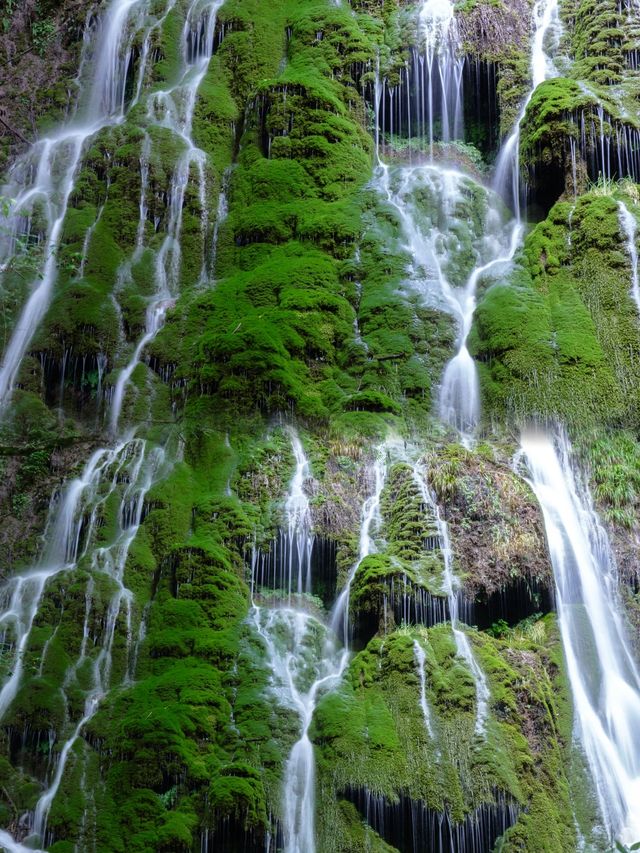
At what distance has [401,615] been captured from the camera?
12.8 meters

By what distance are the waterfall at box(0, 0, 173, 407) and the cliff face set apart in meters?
0.08

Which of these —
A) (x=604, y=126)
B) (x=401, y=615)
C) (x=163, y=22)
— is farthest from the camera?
(x=163, y=22)

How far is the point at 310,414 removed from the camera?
16.1 meters

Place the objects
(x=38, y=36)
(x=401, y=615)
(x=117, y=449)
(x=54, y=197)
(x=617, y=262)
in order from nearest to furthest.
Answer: (x=401, y=615) → (x=117, y=449) → (x=617, y=262) → (x=54, y=197) → (x=38, y=36)

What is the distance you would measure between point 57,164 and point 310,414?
32.0 ft

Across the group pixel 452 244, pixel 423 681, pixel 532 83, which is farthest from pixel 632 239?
pixel 423 681

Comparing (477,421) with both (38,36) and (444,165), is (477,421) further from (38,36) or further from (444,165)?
(38,36)

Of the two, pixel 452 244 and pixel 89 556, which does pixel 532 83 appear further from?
pixel 89 556

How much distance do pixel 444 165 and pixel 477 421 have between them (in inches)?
304

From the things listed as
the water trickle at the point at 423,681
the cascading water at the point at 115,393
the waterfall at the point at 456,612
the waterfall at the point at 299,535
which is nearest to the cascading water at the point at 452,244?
the waterfall at the point at 456,612

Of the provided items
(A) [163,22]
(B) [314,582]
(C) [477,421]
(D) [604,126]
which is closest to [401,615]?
(B) [314,582]

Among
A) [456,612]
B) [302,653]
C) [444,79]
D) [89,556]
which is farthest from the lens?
[444,79]

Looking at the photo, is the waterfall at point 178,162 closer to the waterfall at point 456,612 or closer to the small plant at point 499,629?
the waterfall at point 456,612

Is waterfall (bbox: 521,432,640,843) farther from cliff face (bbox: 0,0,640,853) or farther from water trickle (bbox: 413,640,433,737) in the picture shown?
water trickle (bbox: 413,640,433,737)
